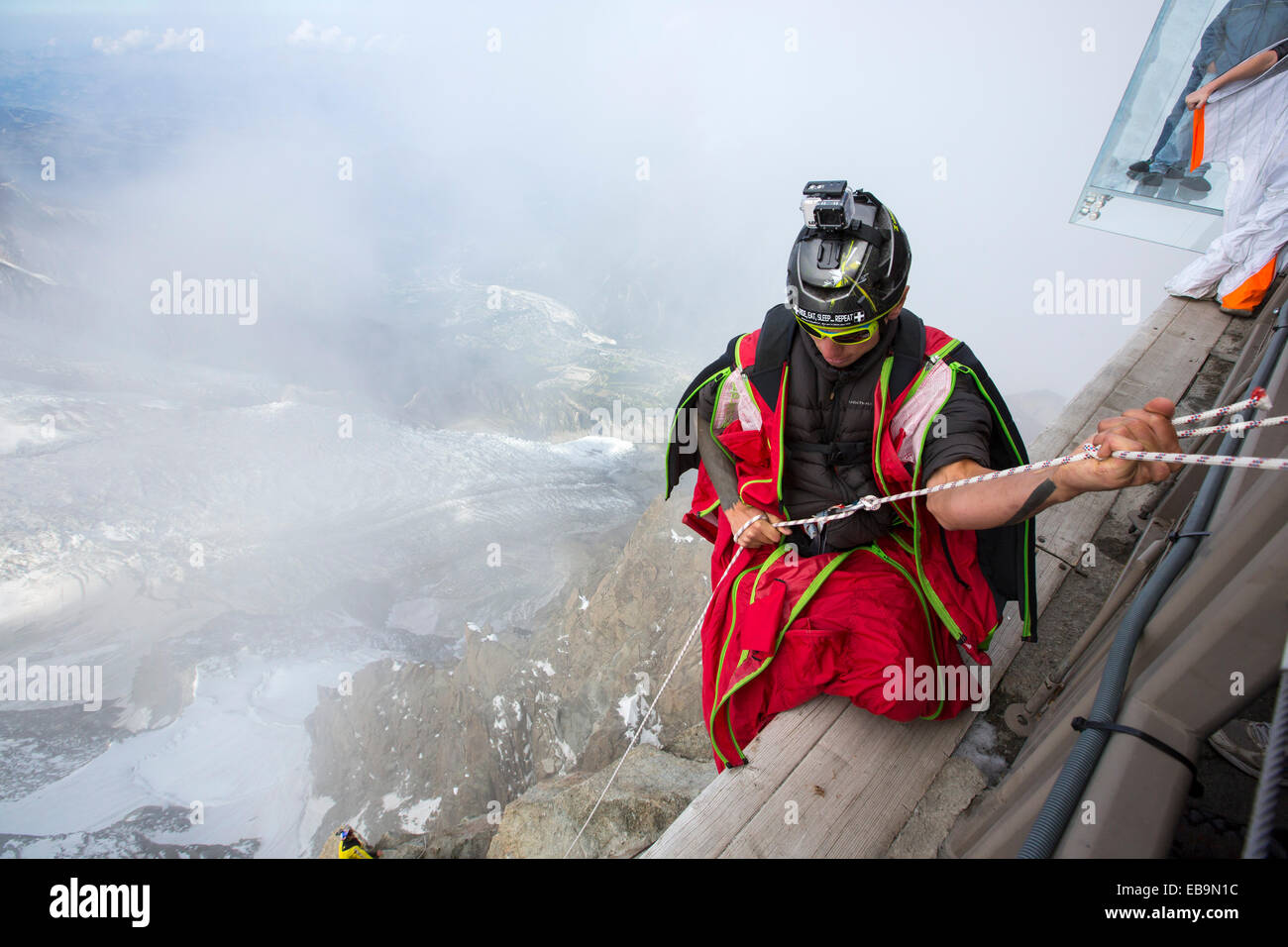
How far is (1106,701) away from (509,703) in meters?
21.1

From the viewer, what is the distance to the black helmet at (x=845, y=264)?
214 centimetres

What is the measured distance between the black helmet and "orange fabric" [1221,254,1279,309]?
472 centimetres

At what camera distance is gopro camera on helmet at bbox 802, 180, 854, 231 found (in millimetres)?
2193

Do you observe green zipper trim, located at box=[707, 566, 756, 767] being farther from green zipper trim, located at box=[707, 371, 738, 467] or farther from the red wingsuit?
green zipper trim, located at box=[707, 371, 738, 467]

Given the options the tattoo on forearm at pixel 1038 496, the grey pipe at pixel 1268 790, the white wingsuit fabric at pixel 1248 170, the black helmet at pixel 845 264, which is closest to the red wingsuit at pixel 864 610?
the black helmet at pixel 845 264

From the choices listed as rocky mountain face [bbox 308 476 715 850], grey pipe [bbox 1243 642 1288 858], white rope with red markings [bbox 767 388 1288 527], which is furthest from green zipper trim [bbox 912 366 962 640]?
rocky mountain face [bbox 308 476 715 850]

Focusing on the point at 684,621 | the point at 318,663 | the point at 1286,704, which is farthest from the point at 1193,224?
the point at 318,663

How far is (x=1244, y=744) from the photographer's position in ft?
5.28

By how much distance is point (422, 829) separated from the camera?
57.7 ft

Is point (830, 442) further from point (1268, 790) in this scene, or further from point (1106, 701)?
point (1268, 790)

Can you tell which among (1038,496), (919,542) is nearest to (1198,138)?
(919,542)

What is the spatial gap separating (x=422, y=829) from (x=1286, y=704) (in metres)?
21.3
